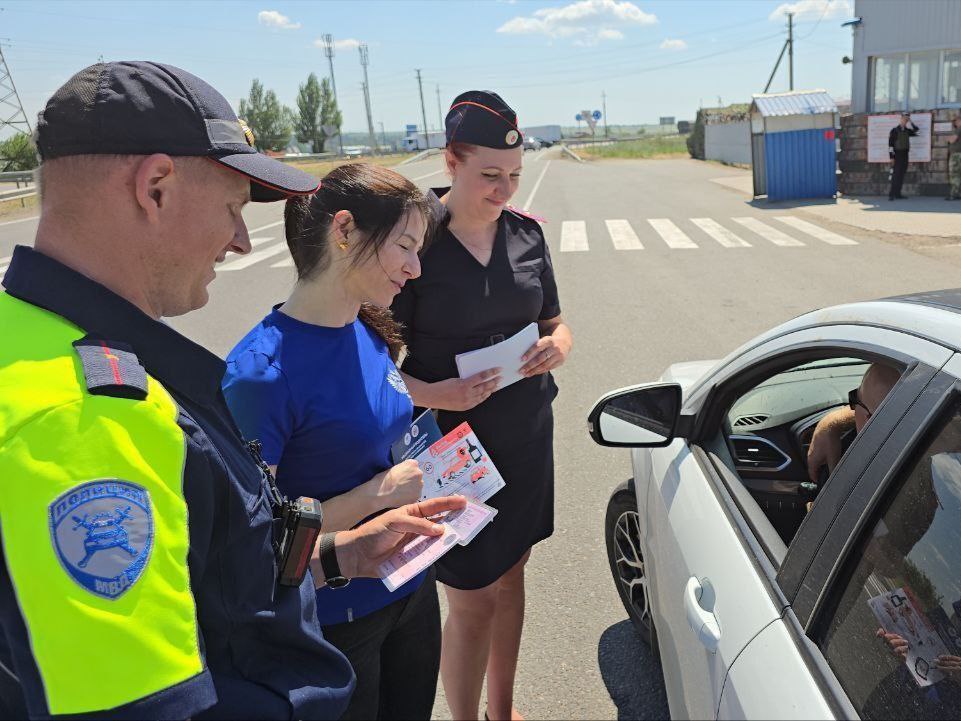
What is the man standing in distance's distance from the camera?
2.82ft

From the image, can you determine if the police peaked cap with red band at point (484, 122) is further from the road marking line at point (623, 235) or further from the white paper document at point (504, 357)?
the road marking line at point (623, 235)

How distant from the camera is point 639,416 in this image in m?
2.37

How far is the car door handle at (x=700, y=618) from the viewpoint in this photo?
1666mm

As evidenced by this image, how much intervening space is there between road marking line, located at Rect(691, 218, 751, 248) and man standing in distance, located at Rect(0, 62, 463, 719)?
1351 centimetres

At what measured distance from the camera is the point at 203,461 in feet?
3.50

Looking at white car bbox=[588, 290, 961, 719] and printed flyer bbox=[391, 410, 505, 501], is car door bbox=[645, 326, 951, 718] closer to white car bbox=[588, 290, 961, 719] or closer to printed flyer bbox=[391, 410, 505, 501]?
white car bbox=[588, 290, 961, 719]

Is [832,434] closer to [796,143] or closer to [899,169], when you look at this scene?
[899,169]

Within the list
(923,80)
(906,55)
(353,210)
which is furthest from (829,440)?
(906,55)

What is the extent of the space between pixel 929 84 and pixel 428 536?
956 inches

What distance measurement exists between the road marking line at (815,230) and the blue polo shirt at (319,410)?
43.2 feet

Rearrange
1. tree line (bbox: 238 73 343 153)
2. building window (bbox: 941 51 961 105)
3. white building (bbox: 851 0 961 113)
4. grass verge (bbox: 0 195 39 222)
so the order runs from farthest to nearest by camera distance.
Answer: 1. tree line (bbox: 238 73 343 153)
2. grass verge (bbox: 0 195 39 222)
3. building window (bbox: 941 51 961 105)
4. white building (bbox: 851 0 961 113)

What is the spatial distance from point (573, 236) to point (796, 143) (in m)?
7.89

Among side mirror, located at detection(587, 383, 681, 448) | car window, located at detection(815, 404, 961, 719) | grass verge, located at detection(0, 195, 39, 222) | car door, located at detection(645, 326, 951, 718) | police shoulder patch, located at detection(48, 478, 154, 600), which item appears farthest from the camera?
grass verge, located at detection(0, 195, 39, 222)

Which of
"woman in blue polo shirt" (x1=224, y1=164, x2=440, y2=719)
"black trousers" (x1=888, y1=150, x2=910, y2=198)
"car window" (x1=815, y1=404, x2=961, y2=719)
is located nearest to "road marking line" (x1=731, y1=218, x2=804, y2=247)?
"black trousers" (x1=888, y1=150, x2=910, y2=198)
